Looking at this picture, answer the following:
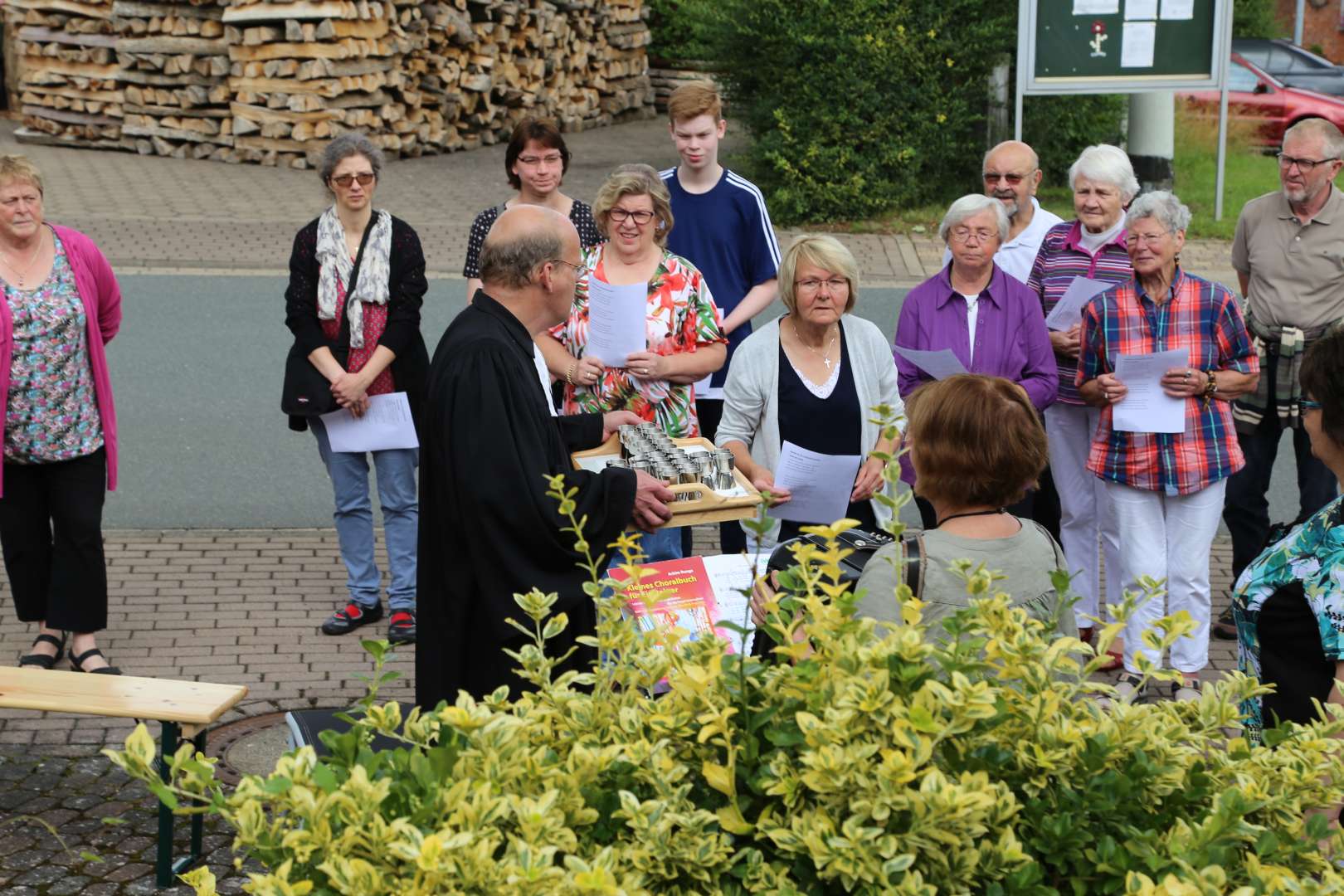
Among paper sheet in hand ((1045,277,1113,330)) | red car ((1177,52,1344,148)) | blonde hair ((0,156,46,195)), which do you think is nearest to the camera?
blonde hair ((0,156,46,195))

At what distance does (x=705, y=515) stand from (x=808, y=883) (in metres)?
2.64

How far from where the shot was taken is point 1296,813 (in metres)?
2.39

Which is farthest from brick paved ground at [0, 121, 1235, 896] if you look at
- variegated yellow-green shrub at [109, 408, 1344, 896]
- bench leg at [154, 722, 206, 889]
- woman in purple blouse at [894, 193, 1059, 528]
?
variegated yellow-green shrub at [109, 408, 1344, 896]

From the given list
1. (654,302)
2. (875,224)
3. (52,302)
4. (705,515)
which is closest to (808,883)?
(705,515)

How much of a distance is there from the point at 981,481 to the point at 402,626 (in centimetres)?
373

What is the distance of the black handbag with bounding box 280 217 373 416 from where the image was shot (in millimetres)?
6645

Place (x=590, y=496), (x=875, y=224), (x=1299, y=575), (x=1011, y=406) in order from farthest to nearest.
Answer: (x=875, y=224) < (x=590, y=496) < (x=1011, y=406) < (x=1299, y=575)

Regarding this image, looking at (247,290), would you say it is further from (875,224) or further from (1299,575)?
(1299,575)

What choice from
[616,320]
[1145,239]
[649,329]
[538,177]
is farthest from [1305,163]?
[538,177]

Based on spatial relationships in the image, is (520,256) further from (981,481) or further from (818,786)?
(818,786)

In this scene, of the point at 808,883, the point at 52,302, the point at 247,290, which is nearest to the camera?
the point at 808,883

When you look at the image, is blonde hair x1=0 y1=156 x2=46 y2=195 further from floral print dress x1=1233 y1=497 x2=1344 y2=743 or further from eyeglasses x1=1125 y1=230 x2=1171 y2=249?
floral print dress x1=1233 y1=497 x2=1344 y2=743

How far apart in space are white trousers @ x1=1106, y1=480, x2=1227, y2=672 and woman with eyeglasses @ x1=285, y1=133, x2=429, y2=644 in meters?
2.94

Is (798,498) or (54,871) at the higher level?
(798,498)
